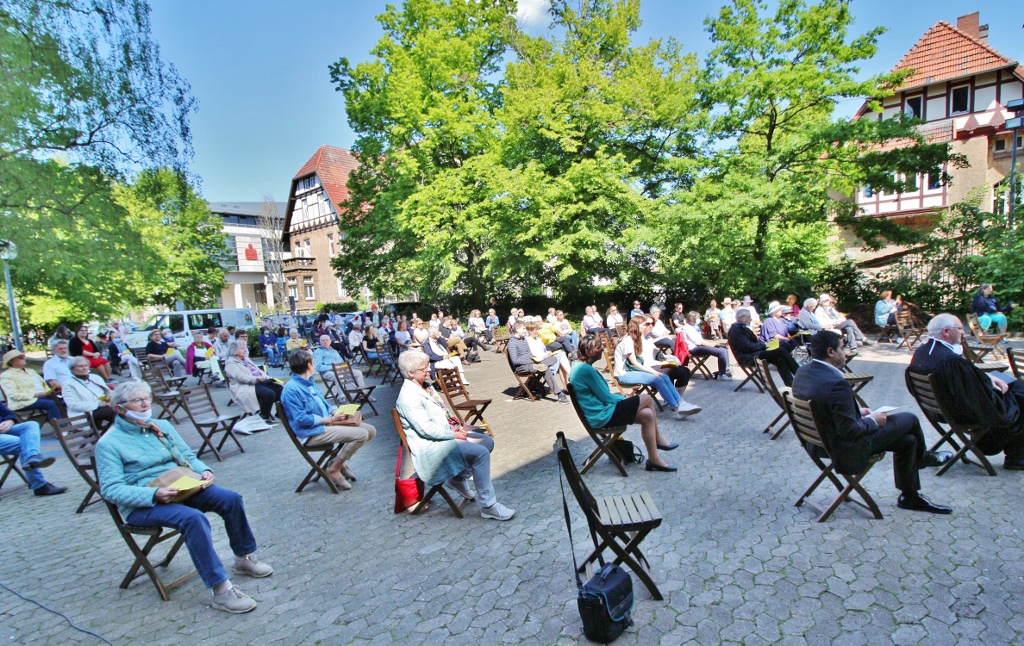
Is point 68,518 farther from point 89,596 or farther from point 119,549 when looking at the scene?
point 89,596

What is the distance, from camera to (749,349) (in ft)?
27.7

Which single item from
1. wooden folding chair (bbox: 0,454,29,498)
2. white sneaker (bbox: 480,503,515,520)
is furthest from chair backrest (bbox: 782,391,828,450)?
wooden folding chair (bbox: 0,454,29,498)

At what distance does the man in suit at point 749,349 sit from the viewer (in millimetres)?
7973

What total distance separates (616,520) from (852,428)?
2002 mm

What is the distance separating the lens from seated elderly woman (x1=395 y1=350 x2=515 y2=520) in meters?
4.61

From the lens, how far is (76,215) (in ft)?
38.2

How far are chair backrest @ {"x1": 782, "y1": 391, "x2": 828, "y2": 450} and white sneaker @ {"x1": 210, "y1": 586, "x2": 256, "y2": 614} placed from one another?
13.4 ft

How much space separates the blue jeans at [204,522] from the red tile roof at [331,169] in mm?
39615

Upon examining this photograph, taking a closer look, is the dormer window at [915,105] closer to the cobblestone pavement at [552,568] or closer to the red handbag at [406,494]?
the cobblestone pavement at [552,568]

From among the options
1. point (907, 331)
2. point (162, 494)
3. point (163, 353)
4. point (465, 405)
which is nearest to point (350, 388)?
point (465, 405)

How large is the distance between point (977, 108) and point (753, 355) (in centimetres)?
2566

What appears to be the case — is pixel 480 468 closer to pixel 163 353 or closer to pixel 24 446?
pixel 24 446

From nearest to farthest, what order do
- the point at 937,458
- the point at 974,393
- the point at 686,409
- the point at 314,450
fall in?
the point at 974,393
the point at 937,458
the point at 314,450
the point at 686,409

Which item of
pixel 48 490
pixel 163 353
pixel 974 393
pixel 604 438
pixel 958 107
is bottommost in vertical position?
pixel 48 490
